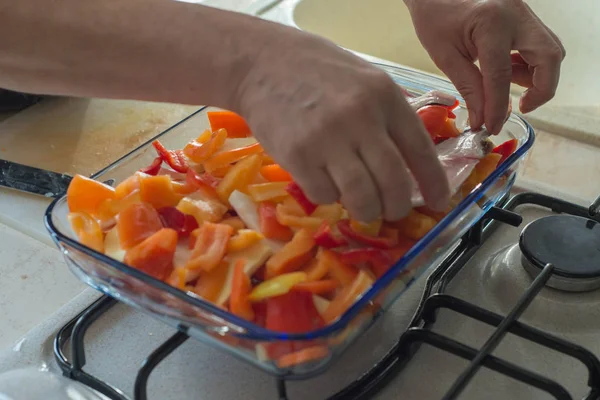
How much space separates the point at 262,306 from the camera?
0.60 meters

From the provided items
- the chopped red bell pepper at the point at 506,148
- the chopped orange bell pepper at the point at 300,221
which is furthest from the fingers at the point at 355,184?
the chopped red bell pepper at the point at 506,148

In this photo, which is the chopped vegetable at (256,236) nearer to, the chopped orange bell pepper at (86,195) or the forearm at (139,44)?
the chopped orange bell pepper at (86,195)

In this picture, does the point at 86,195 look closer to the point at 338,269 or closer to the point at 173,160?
the point at 173,160

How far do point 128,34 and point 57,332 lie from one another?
349mm

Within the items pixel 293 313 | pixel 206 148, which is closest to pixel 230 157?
pixel 206 148

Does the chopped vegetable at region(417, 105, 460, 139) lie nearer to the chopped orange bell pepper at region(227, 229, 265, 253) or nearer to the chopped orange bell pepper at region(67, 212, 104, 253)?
the chopped orange bell pepper at region(227, 229, 265, 253)

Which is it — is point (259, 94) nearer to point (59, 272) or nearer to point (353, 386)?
point (353, 386)

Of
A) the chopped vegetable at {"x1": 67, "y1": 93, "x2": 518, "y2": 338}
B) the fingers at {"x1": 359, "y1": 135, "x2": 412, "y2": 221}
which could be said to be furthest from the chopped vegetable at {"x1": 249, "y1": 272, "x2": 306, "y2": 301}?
the fingers at {"x1": 359, "y1": 135, "x2": 412, "y2": 221}

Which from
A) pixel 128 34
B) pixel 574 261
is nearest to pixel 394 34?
pixel 574 261

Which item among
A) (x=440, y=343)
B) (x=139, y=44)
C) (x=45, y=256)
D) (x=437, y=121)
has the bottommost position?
(x=45, y=256)

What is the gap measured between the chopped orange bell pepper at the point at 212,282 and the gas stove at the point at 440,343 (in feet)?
0.13

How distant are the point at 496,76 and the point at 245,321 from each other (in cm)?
42

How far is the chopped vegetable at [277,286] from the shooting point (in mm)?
585

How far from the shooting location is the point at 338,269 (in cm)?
61
